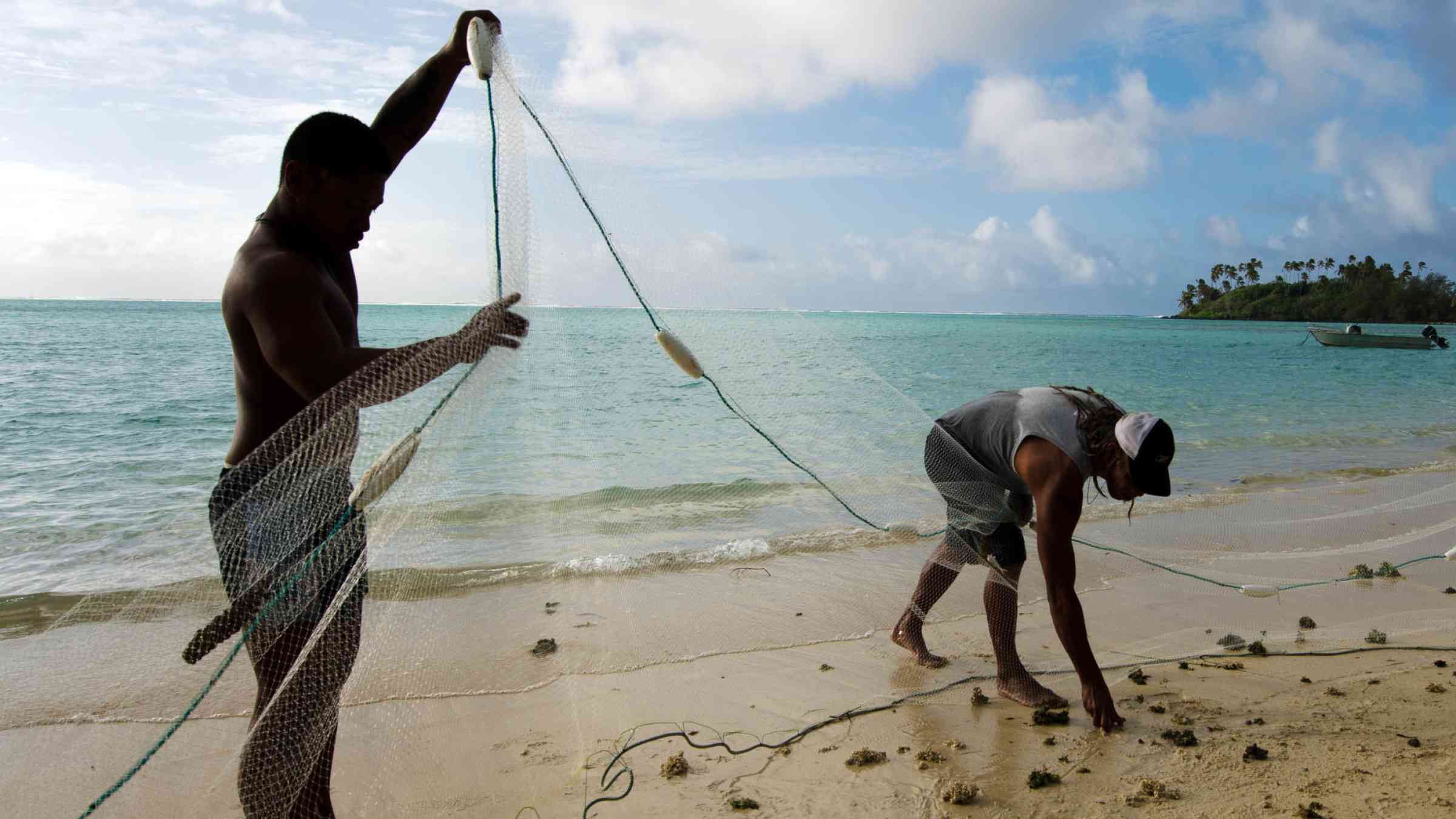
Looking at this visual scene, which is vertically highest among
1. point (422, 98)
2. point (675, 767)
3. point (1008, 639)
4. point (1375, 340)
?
point (422, 98)

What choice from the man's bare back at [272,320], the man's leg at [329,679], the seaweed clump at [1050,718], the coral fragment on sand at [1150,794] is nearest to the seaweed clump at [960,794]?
the coral fragment on sand at [1150,794]

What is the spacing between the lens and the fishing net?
1.94 metres

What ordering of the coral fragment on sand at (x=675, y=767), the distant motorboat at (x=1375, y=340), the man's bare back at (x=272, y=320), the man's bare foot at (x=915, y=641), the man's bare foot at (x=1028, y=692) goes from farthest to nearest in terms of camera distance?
the distant motorboat at (x=1375, y=340) < the man's bare foot at (x=915, y=641) < the man's bare foot at (x=1028, y=692) < the coral fragment on sand at (x=675, y=767) < the man's bare back at (x=272, y=320)

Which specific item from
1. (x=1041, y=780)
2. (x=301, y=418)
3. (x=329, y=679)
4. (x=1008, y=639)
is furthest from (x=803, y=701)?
(x=301, y=418)

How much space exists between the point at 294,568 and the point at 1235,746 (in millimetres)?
2835

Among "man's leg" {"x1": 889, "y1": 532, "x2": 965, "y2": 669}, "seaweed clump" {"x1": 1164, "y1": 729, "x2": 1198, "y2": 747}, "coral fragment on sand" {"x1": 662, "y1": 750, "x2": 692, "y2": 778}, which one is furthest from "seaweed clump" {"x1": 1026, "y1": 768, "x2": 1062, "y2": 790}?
"coral fragment on sand" {"x1": 662, "y1": 750, "x2": 692, "y2": 778}

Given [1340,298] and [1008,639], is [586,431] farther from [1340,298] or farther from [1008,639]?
[1340,298]

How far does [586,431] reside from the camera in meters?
4.28

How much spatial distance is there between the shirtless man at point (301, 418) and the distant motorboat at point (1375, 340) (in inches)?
1670

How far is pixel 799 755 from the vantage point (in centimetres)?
289

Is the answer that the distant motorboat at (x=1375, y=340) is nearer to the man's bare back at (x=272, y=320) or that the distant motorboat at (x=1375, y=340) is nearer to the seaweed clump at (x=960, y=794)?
the seaweed clump at (x=960, y=794)

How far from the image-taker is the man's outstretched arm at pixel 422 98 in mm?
2336

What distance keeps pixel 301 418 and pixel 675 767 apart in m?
1.60

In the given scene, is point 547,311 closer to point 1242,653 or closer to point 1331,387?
point 1242,653
